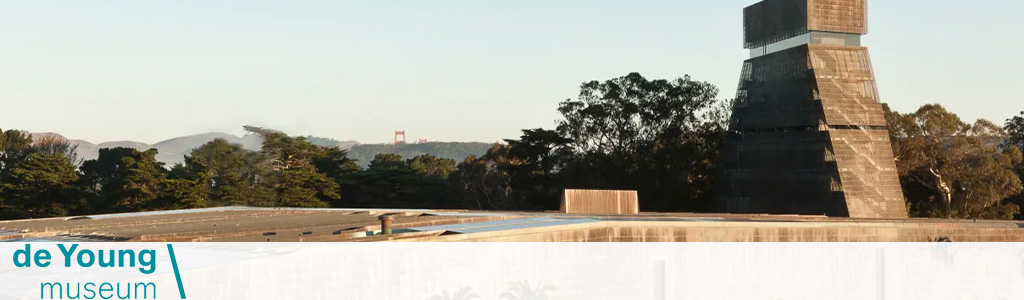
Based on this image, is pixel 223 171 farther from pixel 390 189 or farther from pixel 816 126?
pixel 816 126

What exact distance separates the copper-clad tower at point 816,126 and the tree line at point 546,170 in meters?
9.20

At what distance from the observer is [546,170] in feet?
292

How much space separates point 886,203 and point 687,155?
65.6ft

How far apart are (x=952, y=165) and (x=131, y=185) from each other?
68.2 m

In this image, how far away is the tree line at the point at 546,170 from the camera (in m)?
75.6

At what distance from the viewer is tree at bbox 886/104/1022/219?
245 feet
